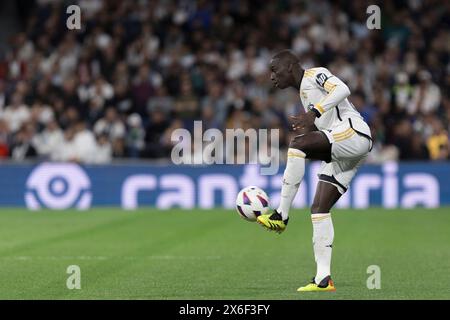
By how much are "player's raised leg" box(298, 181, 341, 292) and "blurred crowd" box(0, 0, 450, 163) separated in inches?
454

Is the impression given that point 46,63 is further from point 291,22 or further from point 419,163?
point 419,163

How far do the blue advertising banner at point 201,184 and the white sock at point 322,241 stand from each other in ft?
37.9

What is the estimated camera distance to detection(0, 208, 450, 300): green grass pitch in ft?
32.8

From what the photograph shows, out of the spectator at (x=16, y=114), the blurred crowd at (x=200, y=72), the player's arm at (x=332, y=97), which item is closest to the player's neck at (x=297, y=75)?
the player's arm at (x=332, y=97)

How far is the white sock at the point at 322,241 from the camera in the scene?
9938mm

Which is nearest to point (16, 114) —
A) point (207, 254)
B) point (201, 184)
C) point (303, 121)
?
point (201, 184)

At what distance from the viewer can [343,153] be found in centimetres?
988

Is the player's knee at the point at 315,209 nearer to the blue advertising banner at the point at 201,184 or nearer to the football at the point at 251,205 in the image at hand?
the football at the point at 251,205

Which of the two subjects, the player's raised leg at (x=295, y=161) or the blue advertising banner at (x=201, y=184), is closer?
the player's raised leg at (x=295, y=161)

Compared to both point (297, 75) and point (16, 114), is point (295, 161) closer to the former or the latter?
point (297, 75)

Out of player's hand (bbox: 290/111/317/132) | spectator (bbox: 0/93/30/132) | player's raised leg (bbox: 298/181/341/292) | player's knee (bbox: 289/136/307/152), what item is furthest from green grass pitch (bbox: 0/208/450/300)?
spectator (bbox: 0/93/30/132)

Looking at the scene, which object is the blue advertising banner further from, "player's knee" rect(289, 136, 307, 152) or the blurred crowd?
"player's knee" rect(289, 136, 307, 152)

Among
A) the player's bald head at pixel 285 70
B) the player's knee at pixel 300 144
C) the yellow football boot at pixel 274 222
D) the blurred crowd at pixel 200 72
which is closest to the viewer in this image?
the player's knee at pixel 300 144

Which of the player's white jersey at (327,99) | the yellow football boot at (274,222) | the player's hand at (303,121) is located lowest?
the yellow football boot at (274,222)
